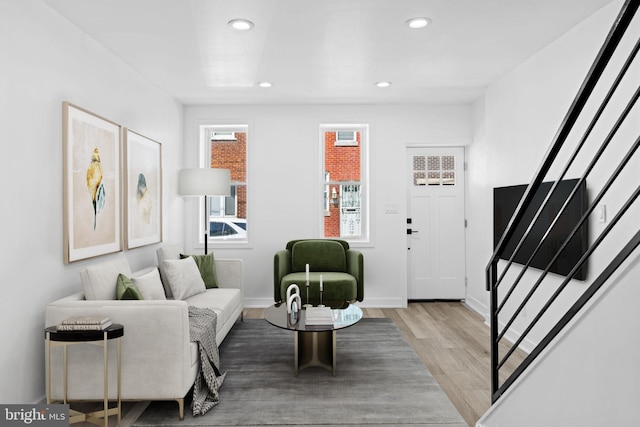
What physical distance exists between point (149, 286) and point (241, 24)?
6.58ft

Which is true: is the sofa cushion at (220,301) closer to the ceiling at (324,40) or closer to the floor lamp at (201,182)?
the floor lamp at (201,182)

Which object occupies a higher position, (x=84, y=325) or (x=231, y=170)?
(x=231, y=170)

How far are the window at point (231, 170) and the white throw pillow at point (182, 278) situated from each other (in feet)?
5.27

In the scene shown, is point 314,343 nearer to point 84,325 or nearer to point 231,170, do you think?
point 84,325

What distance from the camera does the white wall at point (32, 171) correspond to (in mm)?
2477

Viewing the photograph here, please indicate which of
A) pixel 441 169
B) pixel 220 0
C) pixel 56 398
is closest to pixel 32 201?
pixel 56 398

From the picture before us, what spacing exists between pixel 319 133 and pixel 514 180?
7.99ft

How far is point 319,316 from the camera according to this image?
3.36 metres

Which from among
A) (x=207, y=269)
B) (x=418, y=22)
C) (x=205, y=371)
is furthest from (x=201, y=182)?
(x=418, y=22)

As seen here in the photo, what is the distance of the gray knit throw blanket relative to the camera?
109 inches

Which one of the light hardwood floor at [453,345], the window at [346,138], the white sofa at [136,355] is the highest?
the window at [346,138]

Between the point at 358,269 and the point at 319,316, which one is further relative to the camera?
the point at 358,269

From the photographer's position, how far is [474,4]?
2.86m

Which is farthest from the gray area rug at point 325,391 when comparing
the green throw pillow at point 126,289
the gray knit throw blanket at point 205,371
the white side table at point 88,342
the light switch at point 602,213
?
the light switch at point 602,213
